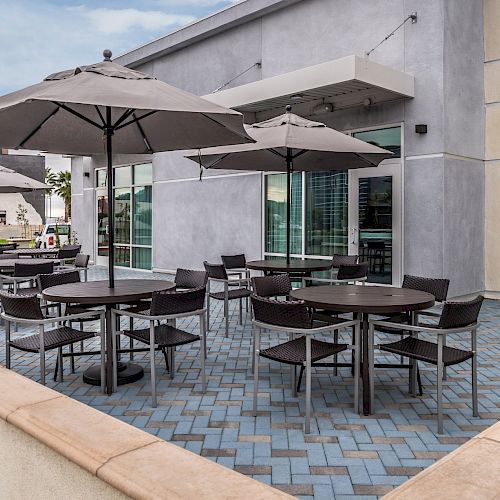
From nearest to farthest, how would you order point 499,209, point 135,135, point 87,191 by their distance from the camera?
point 135,135, point 499,209, point 87,191

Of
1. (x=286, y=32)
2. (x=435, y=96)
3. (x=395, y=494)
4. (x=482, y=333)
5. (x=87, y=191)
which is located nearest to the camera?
(x=395, y=494)

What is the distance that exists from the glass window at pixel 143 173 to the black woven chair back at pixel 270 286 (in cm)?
948

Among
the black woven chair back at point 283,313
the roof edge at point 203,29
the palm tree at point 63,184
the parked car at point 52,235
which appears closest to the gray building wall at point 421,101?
the roof edge at point 203,29

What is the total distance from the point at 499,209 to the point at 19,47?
53.5m

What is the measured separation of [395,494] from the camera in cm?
119

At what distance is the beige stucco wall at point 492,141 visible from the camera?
30.0 ft

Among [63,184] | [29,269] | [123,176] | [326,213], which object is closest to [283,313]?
[29,269]

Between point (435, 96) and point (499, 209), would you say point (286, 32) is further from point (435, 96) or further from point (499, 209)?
point (499, 209)

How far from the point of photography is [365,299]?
13.5 ft

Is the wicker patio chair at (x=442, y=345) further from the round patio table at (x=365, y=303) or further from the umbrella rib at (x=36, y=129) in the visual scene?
the umbrella rib at (x=36, y=129)

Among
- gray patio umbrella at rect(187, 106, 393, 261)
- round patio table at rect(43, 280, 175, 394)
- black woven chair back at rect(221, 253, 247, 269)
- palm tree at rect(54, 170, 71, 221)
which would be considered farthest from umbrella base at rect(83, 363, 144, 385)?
palm tree at rect(54, 170, 71, 221)

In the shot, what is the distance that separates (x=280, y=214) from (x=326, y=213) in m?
1.17

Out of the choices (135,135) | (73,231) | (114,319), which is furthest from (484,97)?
(73,231)

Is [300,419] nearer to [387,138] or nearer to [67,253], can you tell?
[387,138]
